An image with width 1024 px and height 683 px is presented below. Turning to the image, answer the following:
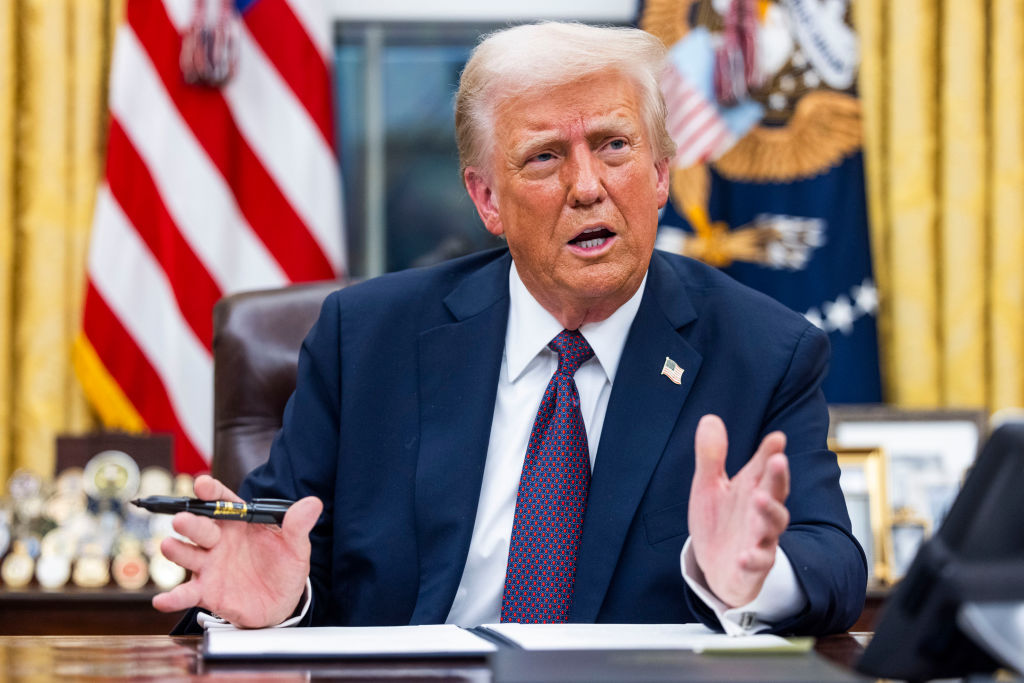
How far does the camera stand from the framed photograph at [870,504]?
2689 mm

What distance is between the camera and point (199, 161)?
316 cm

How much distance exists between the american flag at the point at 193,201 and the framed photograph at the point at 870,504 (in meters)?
1.49

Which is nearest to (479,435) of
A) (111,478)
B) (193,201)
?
(111,478)

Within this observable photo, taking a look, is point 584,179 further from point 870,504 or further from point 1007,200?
point 1007,200

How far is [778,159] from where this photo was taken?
3.16m

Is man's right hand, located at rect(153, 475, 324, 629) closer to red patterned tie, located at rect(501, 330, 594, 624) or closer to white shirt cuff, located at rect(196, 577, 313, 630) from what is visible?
white shirt cuff, located at rect(196, 577, 313, 630)

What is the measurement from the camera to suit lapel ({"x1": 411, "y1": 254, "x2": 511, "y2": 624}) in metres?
1.58

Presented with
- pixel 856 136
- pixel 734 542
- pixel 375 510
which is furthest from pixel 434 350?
pixel 856 136

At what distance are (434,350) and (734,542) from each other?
712 millimetres

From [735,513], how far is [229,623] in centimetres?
65

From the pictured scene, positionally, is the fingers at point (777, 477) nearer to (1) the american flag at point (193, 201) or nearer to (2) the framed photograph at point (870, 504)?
(2) the framed photograph at point (870, 504)

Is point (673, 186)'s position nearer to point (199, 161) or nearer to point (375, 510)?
point (199, 161)

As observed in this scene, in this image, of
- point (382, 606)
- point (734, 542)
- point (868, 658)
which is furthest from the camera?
point (382, 606)

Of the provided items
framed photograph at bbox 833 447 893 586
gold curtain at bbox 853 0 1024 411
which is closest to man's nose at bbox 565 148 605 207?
framed photograph at bbox 833 447 893 586
